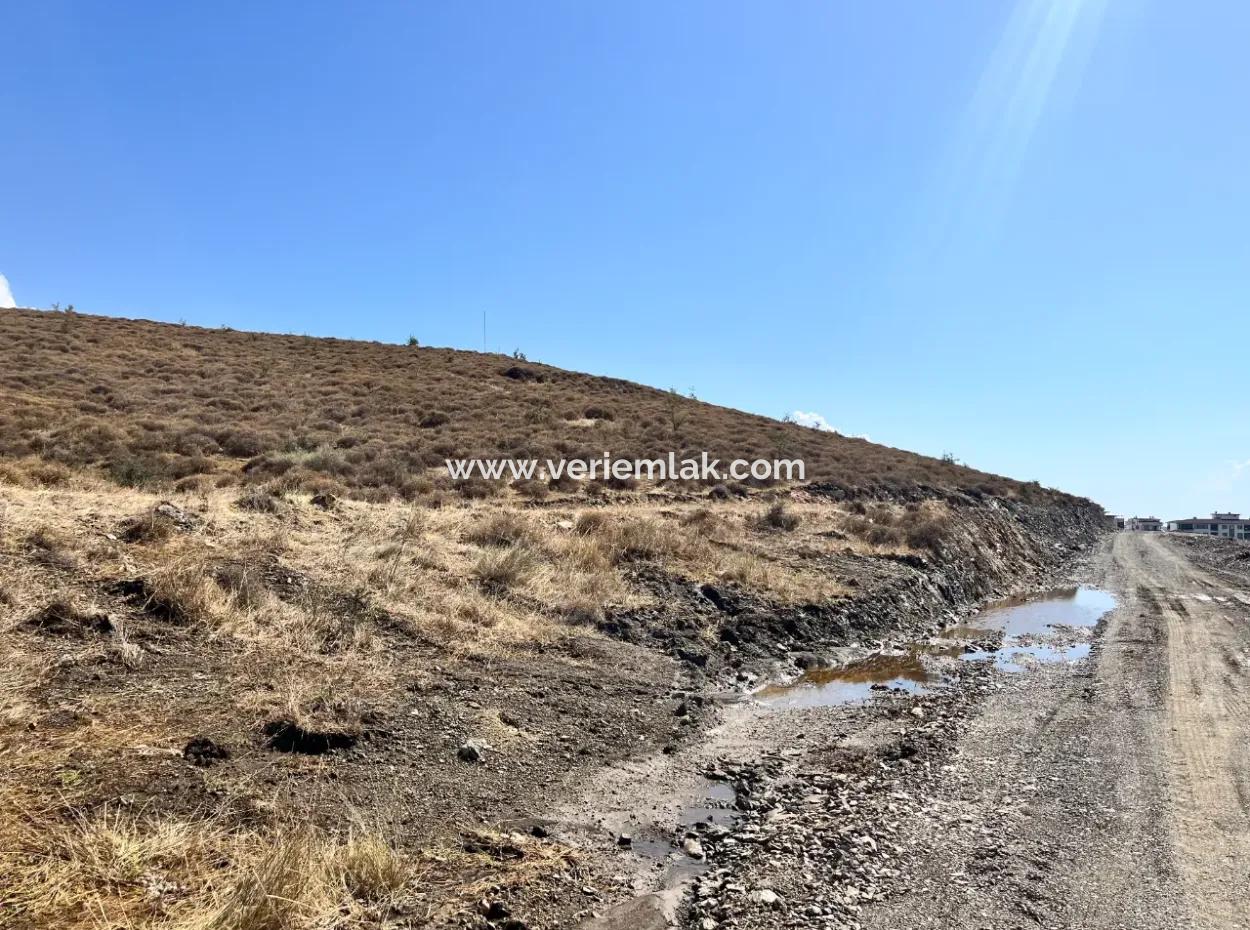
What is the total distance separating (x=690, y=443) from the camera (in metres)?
32.6

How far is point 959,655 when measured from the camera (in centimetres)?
1248

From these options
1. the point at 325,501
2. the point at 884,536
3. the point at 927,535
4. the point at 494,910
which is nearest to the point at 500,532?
the point at 325,501

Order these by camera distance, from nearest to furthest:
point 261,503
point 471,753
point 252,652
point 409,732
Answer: point 471,753 → point 409,732 → point 252,652 → point 261,503

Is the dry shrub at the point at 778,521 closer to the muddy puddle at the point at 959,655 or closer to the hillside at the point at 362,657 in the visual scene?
the hillside at the point at 362,657

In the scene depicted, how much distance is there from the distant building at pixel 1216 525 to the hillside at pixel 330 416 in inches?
2785

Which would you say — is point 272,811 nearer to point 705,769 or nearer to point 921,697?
point 705,769

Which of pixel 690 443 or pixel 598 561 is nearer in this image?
pixel 598 561

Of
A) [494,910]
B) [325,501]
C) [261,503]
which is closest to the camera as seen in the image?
[494,910]

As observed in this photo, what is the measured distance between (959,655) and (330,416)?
2339 centimetres

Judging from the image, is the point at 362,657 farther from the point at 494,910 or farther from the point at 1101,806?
the point at 1101,806

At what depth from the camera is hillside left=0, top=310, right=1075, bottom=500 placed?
59.2ft

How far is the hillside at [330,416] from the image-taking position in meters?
18.0

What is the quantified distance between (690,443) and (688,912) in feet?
93.8

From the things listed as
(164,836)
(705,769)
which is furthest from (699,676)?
(164,836)
